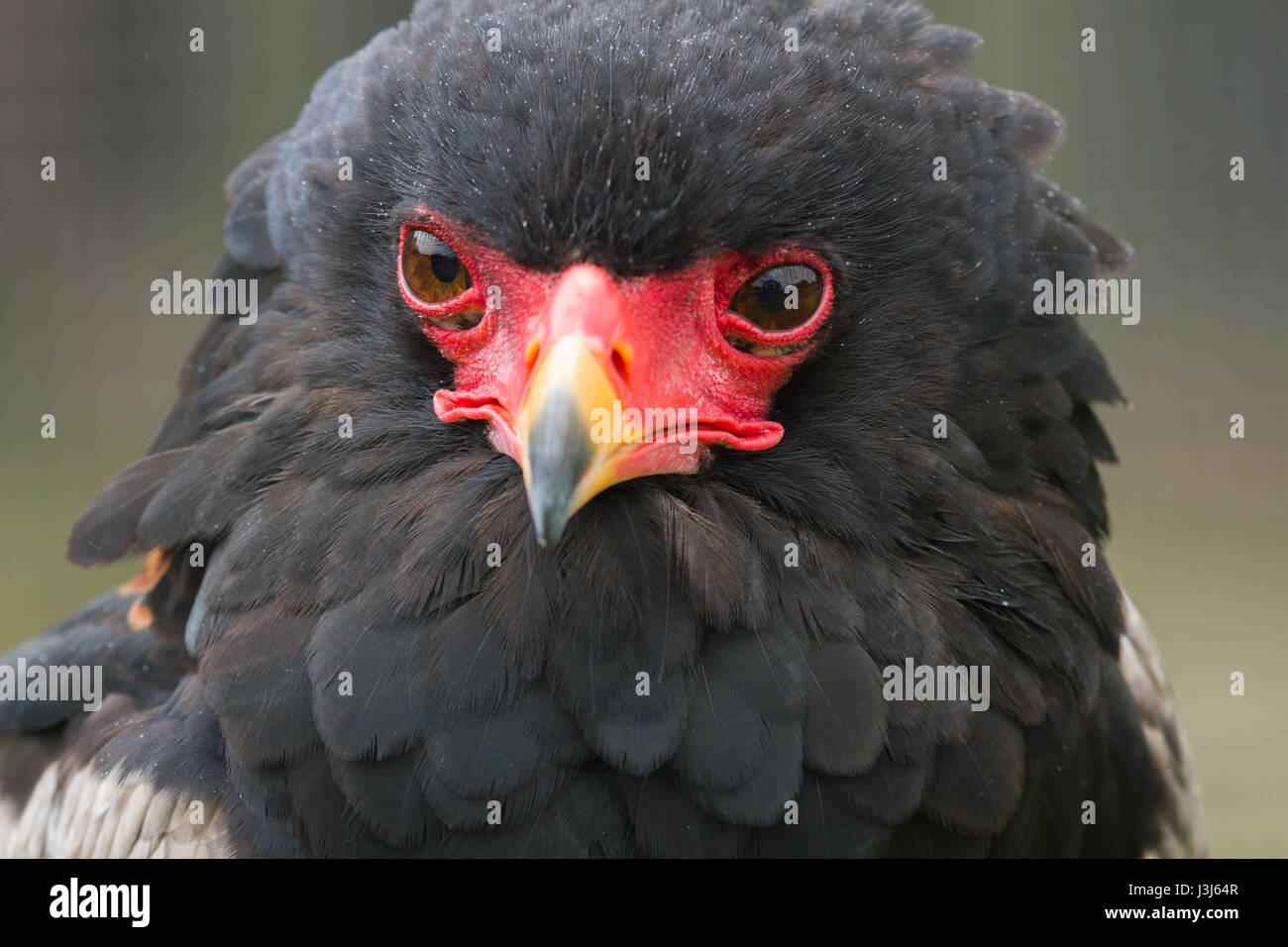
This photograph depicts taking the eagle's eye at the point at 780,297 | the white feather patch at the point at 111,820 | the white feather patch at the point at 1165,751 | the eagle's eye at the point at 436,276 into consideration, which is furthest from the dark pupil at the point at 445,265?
the white feather patch at the point at 1165,751

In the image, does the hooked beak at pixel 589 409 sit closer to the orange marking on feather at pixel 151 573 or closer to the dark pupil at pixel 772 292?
the dark pupil at pixel 772 292

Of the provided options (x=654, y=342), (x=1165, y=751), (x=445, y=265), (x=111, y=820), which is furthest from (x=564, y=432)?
(x=1165, y=751)

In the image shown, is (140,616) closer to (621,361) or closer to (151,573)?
(151,573)

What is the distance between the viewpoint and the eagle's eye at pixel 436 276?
251 cm

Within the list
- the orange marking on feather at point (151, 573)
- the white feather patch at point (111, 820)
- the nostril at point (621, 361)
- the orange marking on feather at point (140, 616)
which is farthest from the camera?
the orange marking on feather at point (140, 616)

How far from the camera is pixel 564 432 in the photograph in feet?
6.98

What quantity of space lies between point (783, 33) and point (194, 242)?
631 centimetres

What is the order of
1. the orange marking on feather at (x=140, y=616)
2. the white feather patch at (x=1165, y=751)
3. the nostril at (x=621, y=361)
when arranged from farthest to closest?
the white feather patch at (x=1165, y=751) < the orange marking on feather at (x=140, y=616) < the nostril at (x=621, y=361)

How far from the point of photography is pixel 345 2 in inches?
313

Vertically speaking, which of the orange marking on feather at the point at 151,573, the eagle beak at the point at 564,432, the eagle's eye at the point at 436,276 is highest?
the eagle's eye at the point at 436,276

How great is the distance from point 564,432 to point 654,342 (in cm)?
37

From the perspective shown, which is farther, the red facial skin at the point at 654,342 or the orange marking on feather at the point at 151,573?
the orange marking on feather at the point at 151,573

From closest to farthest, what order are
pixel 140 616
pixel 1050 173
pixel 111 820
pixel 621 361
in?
pixel 621 361 < pixel 111 820 < pixel 140 616 < pixel 1050 173

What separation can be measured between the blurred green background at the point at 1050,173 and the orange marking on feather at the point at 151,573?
487cm
